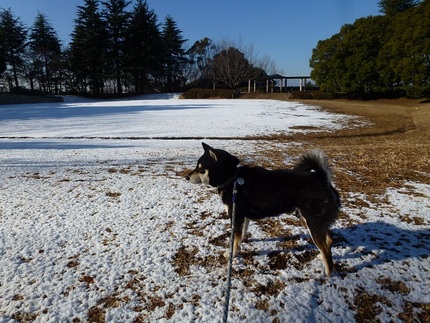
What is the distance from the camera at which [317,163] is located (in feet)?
8.25

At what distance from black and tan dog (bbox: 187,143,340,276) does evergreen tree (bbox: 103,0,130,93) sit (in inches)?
1840

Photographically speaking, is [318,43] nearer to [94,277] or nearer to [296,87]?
[296,87]

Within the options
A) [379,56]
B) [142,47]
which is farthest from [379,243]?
[142,47]

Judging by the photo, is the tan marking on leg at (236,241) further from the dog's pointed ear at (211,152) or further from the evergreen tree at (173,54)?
the evergreen tree at (173,54)

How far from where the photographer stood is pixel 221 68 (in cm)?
Answer: 4269

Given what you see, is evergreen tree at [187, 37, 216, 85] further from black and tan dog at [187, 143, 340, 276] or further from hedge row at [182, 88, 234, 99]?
black and tan dog at [187, 143, 340, 276]

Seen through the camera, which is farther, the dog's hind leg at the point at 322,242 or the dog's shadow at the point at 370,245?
the dog's shadow at the point at 370,245

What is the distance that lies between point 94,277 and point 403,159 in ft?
22.0

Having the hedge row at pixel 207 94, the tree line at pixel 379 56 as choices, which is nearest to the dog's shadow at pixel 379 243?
the tree line at pixel 379 56

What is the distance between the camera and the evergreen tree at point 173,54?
167 feet

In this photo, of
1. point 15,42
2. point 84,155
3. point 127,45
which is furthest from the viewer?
point 127,45

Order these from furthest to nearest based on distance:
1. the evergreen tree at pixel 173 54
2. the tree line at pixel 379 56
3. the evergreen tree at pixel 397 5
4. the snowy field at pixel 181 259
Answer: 1. the evergreen tree at pixel 173 54
2. the evergreen tree at pixel 397 5
3. the tree line at pixel 379 56
4. the snowy field at pixel 181 259

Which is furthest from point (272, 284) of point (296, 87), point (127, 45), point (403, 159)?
point (127, 45)

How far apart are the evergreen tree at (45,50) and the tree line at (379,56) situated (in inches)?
1558
